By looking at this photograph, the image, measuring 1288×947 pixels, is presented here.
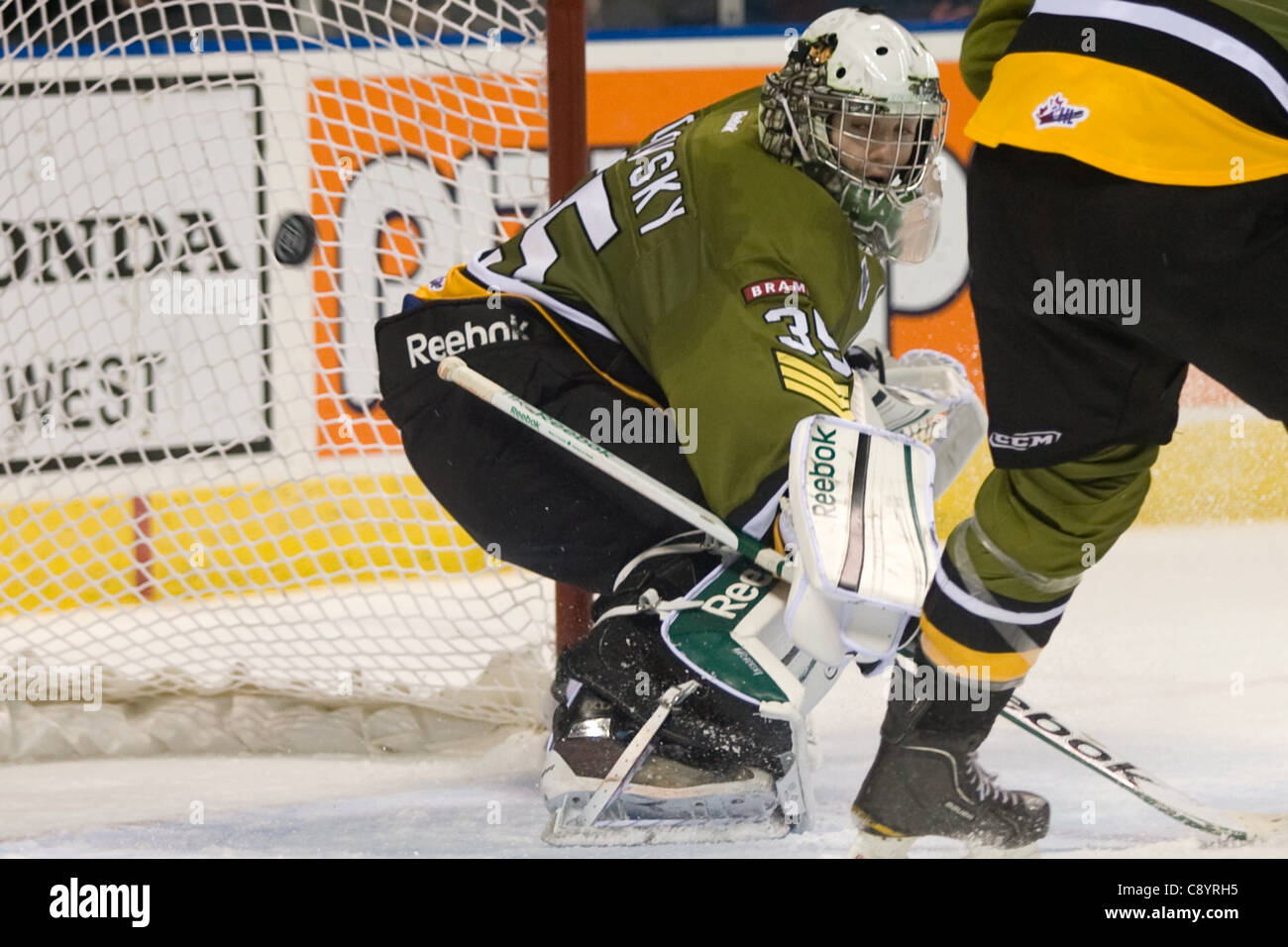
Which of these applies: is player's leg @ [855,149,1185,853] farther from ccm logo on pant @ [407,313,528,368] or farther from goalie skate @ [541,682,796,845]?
ccm logo on pant @ [407,313,528,368]

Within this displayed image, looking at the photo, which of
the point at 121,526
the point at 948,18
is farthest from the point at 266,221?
the point at 948,18

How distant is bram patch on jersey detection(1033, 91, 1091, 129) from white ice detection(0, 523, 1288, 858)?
904mm

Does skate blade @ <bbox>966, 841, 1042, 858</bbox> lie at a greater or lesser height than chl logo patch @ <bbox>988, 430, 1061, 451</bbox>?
lesser

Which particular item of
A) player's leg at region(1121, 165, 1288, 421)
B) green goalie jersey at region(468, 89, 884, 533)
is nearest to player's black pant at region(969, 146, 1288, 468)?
player's leg at region(1121, 165, 1288, 421)

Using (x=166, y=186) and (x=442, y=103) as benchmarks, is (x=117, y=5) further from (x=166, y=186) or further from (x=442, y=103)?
(x=442, y=103)

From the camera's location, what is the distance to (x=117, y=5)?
123 inches

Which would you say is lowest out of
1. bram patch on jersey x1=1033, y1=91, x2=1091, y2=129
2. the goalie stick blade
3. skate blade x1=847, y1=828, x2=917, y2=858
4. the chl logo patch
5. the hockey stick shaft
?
skate blade x1=847, y1=828, x2=917, y2=858

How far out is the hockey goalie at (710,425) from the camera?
2.04 meters

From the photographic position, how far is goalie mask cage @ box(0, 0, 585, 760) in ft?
10.1

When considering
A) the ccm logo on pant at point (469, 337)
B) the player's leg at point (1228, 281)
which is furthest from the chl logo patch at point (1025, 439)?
the ccm logo on pant at point (469, 337)

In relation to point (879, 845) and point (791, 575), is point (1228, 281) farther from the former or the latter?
point (879, 845)

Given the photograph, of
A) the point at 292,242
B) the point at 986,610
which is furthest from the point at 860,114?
the point at 292,242

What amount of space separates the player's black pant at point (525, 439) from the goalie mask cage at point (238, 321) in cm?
46

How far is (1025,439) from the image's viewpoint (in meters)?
1.82
